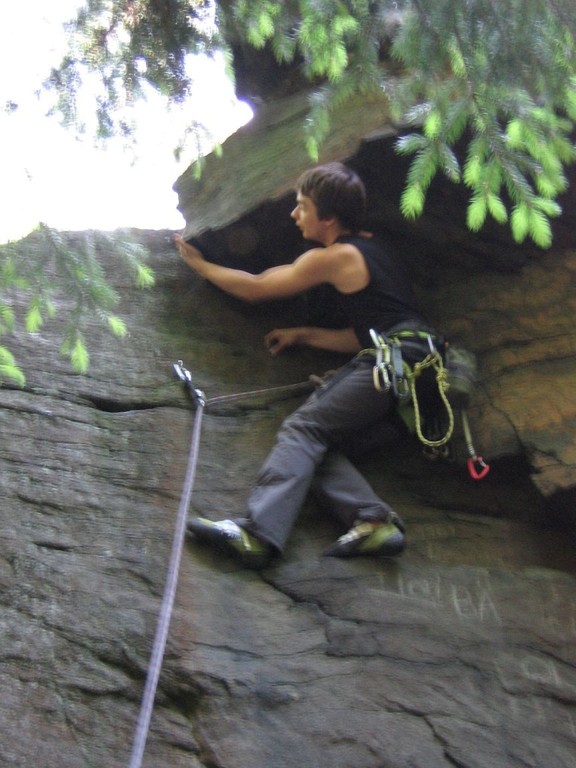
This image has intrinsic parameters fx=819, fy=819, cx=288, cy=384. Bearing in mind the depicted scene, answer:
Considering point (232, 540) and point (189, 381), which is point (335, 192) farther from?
point (232, 540)

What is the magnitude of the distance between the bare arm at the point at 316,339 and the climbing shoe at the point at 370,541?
1.30 metres

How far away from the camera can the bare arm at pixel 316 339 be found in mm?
4789

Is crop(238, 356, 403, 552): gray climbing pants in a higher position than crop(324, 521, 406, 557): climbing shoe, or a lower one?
higher

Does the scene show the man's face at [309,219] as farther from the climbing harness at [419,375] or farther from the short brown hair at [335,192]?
the climbing harness at [419,375]

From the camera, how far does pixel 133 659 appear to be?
312 cm

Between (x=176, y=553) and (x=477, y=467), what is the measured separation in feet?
5.91

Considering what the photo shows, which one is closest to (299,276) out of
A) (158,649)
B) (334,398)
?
(334,398)

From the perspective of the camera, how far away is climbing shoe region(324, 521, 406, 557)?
3.74 meters

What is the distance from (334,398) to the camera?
4078mm

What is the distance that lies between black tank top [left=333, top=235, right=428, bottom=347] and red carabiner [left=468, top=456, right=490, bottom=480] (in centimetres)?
72

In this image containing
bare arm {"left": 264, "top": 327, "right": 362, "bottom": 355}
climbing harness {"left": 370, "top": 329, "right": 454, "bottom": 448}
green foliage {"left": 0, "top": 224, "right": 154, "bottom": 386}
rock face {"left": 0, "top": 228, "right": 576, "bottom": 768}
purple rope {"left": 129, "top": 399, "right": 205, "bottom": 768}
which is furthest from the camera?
bare arm {"left": 264, "top": 327, "right": 362, "bottom": 355}

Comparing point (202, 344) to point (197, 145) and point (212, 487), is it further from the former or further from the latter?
point (197, 145)

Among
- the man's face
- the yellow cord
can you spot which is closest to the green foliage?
the man's face

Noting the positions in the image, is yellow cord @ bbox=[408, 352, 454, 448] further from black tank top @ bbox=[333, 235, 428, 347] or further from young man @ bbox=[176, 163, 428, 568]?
black tank top @ bbox=[333, 235, 428, 347]
